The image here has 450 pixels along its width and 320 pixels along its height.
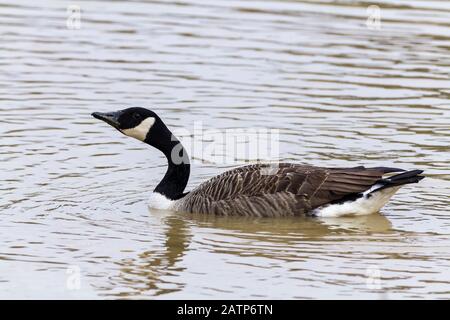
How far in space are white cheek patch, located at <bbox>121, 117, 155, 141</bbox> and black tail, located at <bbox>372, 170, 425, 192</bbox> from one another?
9.72ft

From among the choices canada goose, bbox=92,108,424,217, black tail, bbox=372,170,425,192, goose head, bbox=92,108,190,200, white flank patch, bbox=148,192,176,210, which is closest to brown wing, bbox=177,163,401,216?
canada goose, bbox=92,108,424,217

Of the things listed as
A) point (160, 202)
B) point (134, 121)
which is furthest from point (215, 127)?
point (160, 202)

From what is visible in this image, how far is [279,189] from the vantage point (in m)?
13.9

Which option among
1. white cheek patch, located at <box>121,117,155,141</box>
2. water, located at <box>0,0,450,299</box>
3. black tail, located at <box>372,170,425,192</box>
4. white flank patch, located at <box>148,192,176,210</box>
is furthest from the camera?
white cheek patch, located at <box>121,117,155,141</box>

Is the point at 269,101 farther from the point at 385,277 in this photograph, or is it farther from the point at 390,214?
the point at 385,277

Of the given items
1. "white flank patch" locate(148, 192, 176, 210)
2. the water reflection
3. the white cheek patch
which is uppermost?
the white cheek patch

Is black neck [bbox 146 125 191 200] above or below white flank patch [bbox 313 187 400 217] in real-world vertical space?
above

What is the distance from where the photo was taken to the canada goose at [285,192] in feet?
45.1

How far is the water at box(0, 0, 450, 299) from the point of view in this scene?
11.5 meters

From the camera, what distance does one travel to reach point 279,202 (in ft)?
45.5

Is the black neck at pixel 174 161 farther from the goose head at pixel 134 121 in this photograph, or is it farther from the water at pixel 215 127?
the water at pixel 215 127

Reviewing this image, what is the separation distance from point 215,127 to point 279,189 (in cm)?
378

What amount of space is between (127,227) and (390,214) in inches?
125

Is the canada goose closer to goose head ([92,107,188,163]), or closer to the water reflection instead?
goose head ([92,107,188,163])
